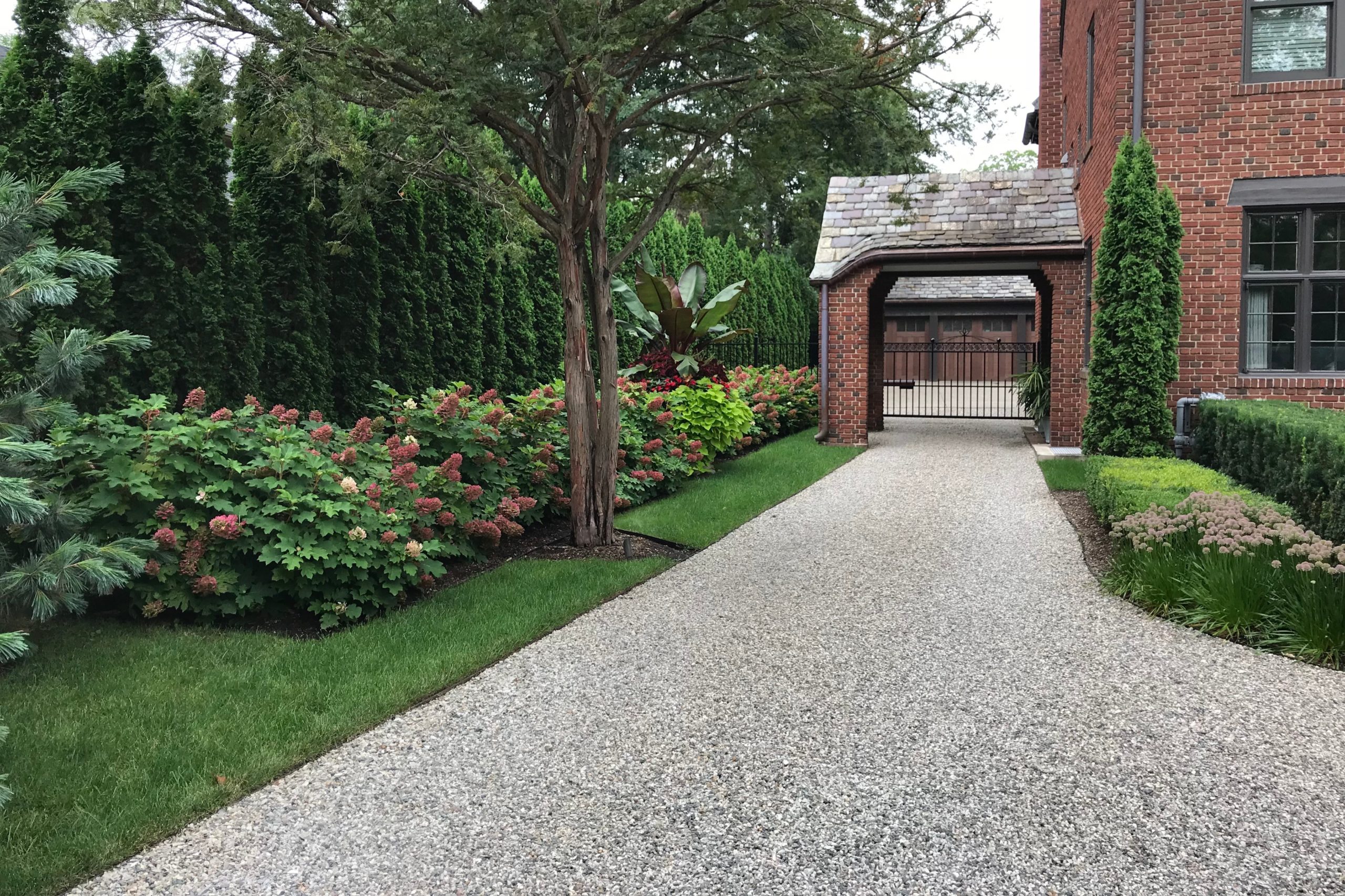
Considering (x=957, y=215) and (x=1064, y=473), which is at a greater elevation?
(x=957, y=215)

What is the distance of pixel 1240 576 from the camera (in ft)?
18.6

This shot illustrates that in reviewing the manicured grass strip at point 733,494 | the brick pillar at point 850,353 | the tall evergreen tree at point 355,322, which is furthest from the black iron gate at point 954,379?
the tall evergreen tree at point 355,322

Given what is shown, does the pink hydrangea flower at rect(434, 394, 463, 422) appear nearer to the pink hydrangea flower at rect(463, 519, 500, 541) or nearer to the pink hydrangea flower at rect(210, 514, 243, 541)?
the pink hydrangea flower at rect(463, 519, 500, 541)

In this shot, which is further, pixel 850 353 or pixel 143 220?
pixel 850 353

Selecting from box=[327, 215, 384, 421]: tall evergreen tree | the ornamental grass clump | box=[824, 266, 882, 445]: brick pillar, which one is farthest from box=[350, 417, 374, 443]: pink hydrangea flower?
box=[824, 266, 882, 445]: brick pillar

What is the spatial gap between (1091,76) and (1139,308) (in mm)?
5124

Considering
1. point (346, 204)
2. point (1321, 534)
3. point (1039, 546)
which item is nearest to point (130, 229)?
point (346, 204)

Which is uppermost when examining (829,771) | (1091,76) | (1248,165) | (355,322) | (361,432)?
(1091,76)

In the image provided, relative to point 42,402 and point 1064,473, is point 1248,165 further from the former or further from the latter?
point 42,402

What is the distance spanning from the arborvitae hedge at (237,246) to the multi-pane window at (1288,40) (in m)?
7.42

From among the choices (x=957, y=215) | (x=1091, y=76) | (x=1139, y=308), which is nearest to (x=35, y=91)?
(x=1139, y=308)

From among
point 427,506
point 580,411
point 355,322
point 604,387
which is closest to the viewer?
point 427,506

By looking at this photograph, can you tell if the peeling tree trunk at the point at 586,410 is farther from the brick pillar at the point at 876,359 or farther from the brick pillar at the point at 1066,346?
the brick pillar at the point at 876,359

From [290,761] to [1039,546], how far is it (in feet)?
20.0
